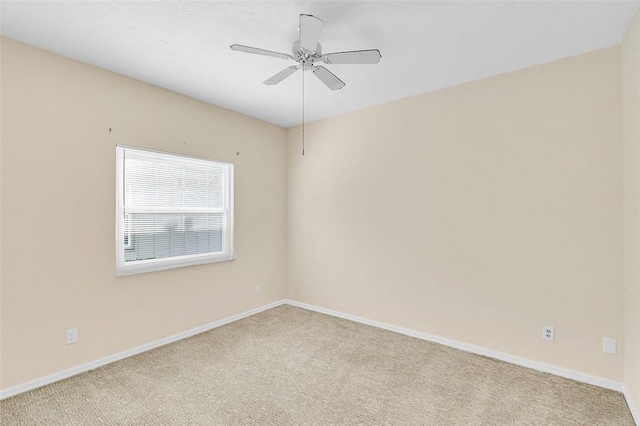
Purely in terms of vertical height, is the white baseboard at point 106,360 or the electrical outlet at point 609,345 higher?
the electrical outlet at point 609,345

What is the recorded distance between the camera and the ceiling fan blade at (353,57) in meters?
1.94

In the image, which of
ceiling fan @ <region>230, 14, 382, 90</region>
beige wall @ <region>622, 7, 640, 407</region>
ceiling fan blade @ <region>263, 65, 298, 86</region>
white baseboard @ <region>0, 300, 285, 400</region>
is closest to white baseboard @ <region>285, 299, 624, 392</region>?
beige wall @ <region>622, 7, 640, 407</region>

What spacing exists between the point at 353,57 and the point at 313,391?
7.90 feet

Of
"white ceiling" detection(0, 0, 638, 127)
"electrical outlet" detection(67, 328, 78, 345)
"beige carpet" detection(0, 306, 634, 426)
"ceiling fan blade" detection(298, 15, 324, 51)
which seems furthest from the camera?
"electrical outlet" detection(67, 328, 78, 345)

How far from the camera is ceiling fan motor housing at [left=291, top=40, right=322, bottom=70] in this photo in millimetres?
2029

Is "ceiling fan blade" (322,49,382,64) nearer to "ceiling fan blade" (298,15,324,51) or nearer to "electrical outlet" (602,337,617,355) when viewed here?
"ceiling fan blade" (298,15,324,51)

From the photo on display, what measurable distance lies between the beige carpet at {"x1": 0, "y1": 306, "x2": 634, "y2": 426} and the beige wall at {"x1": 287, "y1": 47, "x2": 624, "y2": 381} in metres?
0.42

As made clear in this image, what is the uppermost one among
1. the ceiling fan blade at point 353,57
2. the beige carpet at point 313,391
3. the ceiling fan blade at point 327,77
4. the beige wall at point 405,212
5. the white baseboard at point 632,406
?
the ceiling fan blade at point 353,57

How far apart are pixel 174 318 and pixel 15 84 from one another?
7.84 ft

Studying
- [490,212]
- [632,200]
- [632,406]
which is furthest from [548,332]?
[632,200]

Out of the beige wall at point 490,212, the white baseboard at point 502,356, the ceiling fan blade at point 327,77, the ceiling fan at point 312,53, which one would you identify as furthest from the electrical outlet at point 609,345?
the ceiling fan blade at point 327,77

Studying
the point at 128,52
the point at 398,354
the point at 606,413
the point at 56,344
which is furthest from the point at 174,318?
the point at 606,413

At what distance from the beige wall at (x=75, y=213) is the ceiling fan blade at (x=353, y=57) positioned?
200cm

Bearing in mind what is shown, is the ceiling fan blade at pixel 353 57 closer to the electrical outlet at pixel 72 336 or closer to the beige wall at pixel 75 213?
the beige wall at pixel 75 213
